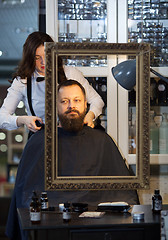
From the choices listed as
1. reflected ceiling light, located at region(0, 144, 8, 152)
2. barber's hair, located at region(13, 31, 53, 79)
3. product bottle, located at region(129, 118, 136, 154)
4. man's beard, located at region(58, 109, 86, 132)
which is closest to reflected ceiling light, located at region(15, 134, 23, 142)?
reflected ceiling light, located at region(0, 144, 8, 152)

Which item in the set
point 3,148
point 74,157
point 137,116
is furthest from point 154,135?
point 3,148

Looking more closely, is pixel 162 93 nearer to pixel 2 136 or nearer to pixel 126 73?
pixel 126 73

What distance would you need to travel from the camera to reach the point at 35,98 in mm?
2562

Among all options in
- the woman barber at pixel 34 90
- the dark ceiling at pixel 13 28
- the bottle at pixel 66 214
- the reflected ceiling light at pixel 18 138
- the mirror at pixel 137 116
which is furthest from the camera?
the dark ceiling at pixel 13 28

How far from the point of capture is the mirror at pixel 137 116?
92.7 inches

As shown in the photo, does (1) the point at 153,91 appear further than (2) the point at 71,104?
Yes

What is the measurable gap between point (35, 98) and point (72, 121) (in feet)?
0.93

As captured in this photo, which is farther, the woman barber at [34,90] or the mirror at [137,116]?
the woman barber at [34,90]

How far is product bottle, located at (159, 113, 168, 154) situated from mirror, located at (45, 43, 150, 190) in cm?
27

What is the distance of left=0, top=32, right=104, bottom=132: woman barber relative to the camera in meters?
2.49

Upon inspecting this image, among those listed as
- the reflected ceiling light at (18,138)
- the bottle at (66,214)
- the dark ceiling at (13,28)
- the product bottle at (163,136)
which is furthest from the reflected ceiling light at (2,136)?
the bottle at (66,214)

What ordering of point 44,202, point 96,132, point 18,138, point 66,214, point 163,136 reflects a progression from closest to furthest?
point 66,214
point 44,202
point 96,132
point 163,136
point 18,138

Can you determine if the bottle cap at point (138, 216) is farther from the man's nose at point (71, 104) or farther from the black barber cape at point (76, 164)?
the man's nose at point (71, 104)

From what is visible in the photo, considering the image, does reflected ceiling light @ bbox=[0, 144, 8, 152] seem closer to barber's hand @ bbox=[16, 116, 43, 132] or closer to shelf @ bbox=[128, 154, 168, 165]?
barber's hand @ bbox=[16, 116, 43, 132]
